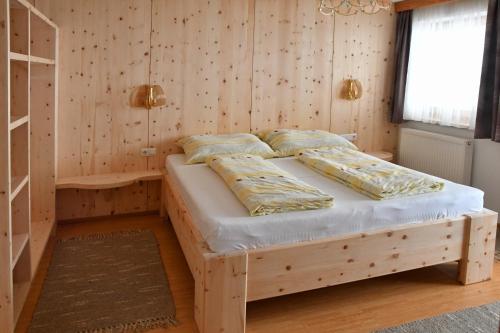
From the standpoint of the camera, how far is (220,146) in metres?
3.76

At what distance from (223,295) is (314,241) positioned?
568mm

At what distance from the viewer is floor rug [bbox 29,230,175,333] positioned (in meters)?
2.37

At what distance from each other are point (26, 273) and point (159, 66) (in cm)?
200

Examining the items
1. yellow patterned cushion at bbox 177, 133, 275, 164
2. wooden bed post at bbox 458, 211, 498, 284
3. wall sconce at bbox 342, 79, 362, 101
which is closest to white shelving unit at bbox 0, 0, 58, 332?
yellow patterned cushion at bbox 177, 133, 275, 164

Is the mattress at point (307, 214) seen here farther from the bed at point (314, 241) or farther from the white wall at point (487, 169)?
the white wall at point (487, 169)

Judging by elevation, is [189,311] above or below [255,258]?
below

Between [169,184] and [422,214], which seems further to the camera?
[169,184]

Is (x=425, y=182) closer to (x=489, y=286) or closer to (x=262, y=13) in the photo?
(x=489, y=286)

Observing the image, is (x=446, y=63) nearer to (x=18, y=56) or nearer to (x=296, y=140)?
(x=296, y=140)

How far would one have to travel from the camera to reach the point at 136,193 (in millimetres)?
4082

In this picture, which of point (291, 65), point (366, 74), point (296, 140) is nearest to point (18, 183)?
point (296, 140)

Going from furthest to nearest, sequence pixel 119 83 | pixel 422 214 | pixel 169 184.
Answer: pixel 119 83 → pixel 169 184 → pixel 422 214

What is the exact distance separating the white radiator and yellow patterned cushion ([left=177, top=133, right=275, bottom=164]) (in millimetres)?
1618

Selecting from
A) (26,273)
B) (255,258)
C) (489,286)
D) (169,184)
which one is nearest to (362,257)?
(255,258)
